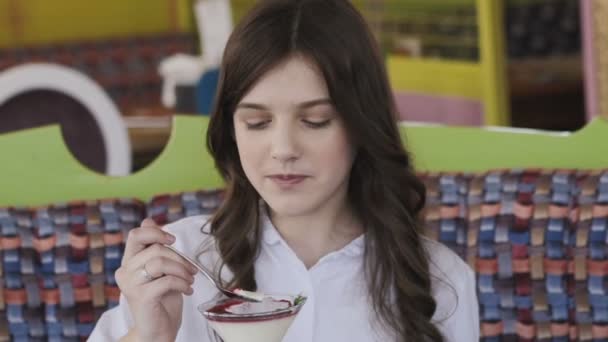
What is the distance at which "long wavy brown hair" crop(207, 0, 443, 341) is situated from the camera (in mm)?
1644

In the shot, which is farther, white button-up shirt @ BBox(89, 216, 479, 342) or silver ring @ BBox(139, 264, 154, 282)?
white button-up shirt @ BBox(89, 216, 479, 342)

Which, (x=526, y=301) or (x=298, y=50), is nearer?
(x=298, y=50)

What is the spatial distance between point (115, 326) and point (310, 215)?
344 millimetres

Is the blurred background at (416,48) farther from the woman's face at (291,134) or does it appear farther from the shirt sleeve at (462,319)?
the woman's face at (291,134)

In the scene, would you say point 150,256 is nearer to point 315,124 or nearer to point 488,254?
point 315,124

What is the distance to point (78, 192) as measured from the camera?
7.55 feet

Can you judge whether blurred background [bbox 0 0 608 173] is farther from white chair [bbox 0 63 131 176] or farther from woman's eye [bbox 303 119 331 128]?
woman's eye [bbox 303 119 331 128]

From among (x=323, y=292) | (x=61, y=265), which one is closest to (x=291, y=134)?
(x=323, y=292)

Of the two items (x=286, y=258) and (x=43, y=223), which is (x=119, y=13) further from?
(x=286, y=258)

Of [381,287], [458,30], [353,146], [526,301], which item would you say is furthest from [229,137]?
[458,30]

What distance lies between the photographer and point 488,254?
7.43 feet

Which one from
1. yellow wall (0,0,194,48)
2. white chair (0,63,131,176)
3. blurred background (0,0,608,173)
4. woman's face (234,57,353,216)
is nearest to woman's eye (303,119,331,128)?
woman's face (234,57,353,216)

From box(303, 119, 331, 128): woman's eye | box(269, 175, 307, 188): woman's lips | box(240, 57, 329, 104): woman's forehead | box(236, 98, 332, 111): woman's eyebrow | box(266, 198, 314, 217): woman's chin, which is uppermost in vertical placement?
box(240, 57, 329, 104): woman's forehead

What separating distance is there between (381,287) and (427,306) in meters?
0.08
